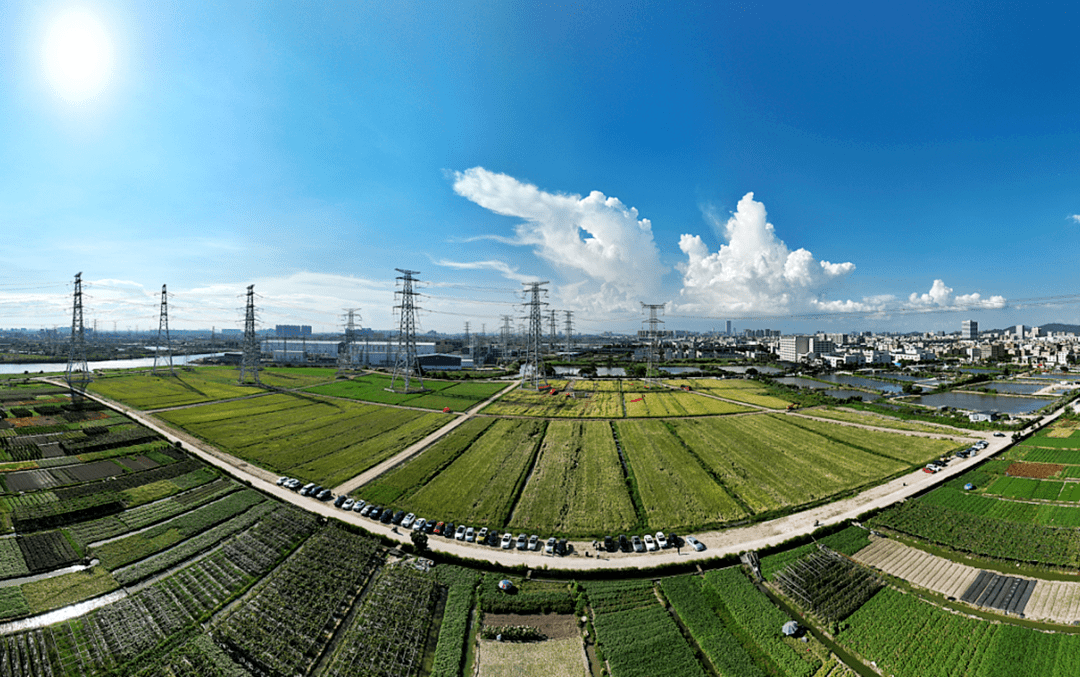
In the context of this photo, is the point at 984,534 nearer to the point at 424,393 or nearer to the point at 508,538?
the point at 508,538

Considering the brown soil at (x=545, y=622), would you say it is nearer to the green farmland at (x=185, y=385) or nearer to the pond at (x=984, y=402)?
the green farmland at (x=185, y=385)

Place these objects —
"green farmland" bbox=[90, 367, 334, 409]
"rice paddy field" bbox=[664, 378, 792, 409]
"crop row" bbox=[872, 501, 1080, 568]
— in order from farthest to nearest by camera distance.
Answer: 1. "rice paddy field" bbox=[664, 378, 792, 409]
2. "green farmland" bbox=[90, 367, 334, 409]
3. "crop row" bbox=[872, 501, 1080, 568]

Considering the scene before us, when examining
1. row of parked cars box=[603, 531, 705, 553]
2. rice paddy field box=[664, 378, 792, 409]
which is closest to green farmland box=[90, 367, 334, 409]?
row of parked cars box=[603, 531, 705, 553]

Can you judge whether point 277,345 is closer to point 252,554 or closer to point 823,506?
point 252,554

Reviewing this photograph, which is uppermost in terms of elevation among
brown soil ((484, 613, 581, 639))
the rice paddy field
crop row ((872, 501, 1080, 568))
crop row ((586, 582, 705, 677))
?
the rice paddy field

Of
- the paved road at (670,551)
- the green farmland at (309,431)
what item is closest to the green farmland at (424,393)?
the green farmland at (309,431)

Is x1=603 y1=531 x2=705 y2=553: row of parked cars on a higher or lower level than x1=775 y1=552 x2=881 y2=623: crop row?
higher

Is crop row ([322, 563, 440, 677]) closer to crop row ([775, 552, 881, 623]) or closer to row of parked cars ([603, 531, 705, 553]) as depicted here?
row of parked cars ([603, 531, 705, 553])

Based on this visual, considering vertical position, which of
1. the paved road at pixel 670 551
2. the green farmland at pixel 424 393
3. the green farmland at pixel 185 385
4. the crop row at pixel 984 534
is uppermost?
the green farmland at pixel 185 385
